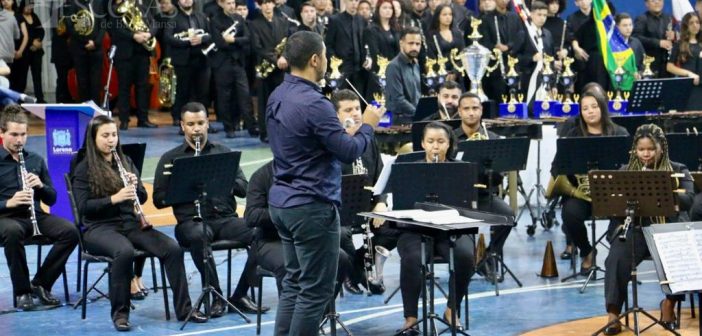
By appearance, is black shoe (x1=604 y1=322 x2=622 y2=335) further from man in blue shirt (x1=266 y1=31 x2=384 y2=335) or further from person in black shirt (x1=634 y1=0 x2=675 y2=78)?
person in black shirt (x1=634 y1=0 x2=675 y2=78)

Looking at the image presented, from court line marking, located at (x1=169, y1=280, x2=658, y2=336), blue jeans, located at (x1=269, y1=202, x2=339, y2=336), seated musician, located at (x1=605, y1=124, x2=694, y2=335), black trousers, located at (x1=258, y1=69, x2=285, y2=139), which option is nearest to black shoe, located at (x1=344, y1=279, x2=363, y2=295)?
court line marking, located at (x1=169, y1=280, x2=658, y2=336)

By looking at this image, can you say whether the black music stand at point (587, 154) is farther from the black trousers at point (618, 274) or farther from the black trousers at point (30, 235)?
the black trousers at point (30, 235)

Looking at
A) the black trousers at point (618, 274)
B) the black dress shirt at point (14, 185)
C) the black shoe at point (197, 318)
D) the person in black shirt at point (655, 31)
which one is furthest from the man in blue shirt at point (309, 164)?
the person in black shirt at point (655, 31)

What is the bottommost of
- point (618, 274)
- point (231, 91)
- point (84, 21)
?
point (618, 274)

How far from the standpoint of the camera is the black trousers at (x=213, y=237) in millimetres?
9156

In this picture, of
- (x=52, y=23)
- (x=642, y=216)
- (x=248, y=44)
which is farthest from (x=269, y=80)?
(x=642, y=216)

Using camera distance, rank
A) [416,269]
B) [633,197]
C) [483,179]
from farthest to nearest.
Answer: [483,179] → [416,269] → [633,197]

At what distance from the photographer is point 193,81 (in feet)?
57.5

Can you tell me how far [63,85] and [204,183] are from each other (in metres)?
10.1

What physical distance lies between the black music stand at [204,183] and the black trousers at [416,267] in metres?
1.19

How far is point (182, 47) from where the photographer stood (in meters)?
17.0

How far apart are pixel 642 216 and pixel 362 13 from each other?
8.53 m

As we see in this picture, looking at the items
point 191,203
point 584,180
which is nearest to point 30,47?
point 191,203

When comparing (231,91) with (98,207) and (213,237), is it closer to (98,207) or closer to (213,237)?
(213,237)
